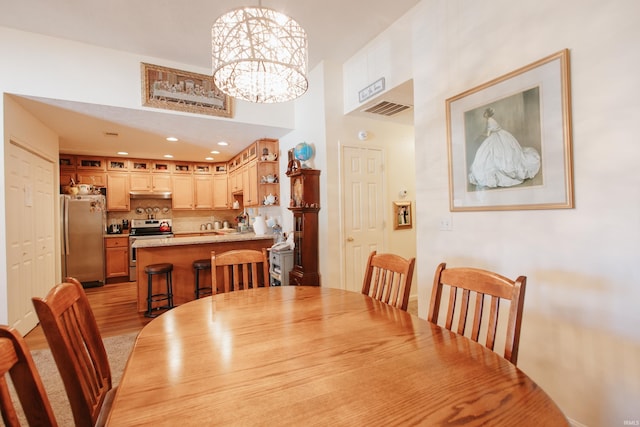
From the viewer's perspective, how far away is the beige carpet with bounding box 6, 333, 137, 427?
1.80 metres

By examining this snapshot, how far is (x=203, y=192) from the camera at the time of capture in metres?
6.46

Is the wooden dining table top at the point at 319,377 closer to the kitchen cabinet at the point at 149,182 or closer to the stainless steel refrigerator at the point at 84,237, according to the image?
the stainless steel refrigerator at the point at 84,237

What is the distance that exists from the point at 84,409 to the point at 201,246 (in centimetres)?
306

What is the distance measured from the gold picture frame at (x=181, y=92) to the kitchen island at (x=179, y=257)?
1.61 m

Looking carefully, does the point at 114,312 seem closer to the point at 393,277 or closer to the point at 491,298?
the point at 393,277

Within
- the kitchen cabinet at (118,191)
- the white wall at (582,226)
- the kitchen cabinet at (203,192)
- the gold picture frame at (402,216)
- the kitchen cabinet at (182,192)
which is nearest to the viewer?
the white wall at (582,226)

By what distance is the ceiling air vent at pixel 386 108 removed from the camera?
325cm

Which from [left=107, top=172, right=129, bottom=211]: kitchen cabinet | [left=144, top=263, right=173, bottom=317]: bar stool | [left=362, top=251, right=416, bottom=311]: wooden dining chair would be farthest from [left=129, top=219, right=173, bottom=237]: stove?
[left=362, top=251, right=416, bottom=311]: wooden dining chair

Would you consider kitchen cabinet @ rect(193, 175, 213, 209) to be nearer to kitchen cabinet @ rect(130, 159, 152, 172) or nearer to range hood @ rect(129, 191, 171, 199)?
range hood @ rect(129, 191, 171, 199)

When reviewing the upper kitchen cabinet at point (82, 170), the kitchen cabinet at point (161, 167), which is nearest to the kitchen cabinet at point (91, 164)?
the upper kitchen cabinet at point (82, 170)

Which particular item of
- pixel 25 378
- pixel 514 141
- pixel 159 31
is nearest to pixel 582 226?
pixel 514 141

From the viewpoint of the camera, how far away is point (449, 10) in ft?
7.26

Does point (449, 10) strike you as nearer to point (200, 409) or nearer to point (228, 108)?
point (228, 108)

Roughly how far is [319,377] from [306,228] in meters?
2.63
